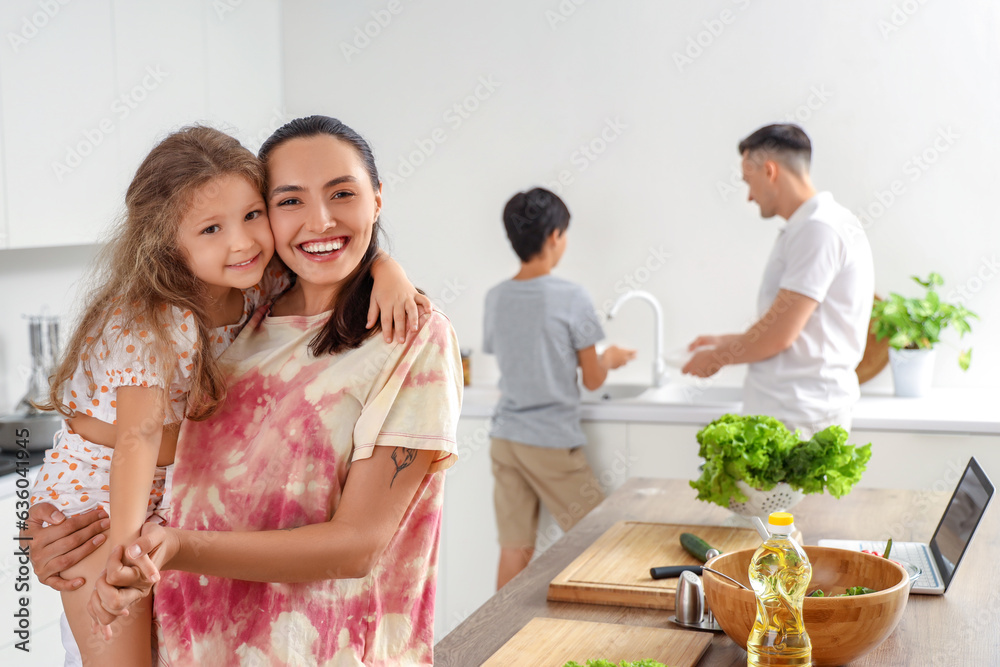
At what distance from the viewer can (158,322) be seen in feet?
3.72

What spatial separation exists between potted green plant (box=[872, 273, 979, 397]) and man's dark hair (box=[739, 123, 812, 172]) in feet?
2.49

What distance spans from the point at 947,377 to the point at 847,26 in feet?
4.10

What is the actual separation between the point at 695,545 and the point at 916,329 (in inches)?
70.9

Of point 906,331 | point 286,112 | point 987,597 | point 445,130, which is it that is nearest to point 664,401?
point 906,331

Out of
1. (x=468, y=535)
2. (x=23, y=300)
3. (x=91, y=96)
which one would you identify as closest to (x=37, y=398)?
(x=23, y=300)

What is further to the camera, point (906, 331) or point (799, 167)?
point (906, 331)

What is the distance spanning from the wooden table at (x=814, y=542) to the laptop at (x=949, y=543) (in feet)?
0.10

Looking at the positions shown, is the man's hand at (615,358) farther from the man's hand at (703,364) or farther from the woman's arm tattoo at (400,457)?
the woman's arm tattoo at (400,457)

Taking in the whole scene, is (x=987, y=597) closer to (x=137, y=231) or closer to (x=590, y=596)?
(x=590, y=596)

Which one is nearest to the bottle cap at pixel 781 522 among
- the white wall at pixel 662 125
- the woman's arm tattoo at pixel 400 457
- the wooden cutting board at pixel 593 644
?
the wooden cutting board at pixel 593 644

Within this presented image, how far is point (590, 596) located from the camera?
1.47m

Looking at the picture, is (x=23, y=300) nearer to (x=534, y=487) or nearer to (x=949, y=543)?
(x=534, y=487)

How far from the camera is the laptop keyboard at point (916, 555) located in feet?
4.88

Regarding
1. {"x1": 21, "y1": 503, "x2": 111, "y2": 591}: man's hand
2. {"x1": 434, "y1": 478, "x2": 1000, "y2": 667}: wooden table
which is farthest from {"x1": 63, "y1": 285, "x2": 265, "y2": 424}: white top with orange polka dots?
{"x1": 434, "y1": 478, "x2": 1000, "y2": 667}: wooden table
